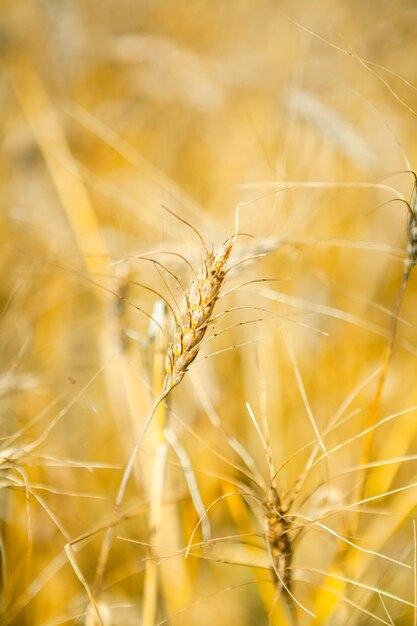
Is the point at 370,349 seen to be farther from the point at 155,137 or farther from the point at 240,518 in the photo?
the point at 155,137

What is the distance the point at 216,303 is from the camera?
0.49 meters

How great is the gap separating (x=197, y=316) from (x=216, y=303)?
7.5 inches

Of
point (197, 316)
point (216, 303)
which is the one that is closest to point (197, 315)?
point (197, 316)

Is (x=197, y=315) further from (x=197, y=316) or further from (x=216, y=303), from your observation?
(x=216, y=303)

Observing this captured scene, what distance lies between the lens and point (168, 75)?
2.51ft

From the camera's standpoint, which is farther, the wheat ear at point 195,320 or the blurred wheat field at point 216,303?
the blurred wheat field at point 216,303

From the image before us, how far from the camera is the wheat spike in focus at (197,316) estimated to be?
0.96 feet

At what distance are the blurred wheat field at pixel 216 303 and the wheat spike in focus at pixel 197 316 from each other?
0.14m

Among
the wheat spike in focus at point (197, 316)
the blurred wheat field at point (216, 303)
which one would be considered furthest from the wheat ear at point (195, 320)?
the blurred wheat field at point (216, 303)

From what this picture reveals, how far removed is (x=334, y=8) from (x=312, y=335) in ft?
1.97

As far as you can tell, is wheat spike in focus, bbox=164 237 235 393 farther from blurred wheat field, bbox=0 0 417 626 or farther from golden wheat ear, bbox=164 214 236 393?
blurred wheat field, bbox=0 0 417 626

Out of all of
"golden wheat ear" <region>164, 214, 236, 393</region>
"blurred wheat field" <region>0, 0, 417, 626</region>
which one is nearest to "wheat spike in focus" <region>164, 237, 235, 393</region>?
"golden wheat ear" <region>164, 214, 236, 393</region>

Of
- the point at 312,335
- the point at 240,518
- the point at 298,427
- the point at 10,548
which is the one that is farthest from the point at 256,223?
the point at 10,548

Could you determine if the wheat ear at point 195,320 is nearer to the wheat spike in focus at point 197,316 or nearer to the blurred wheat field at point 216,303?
the wheat spike in focus at point 197,316
